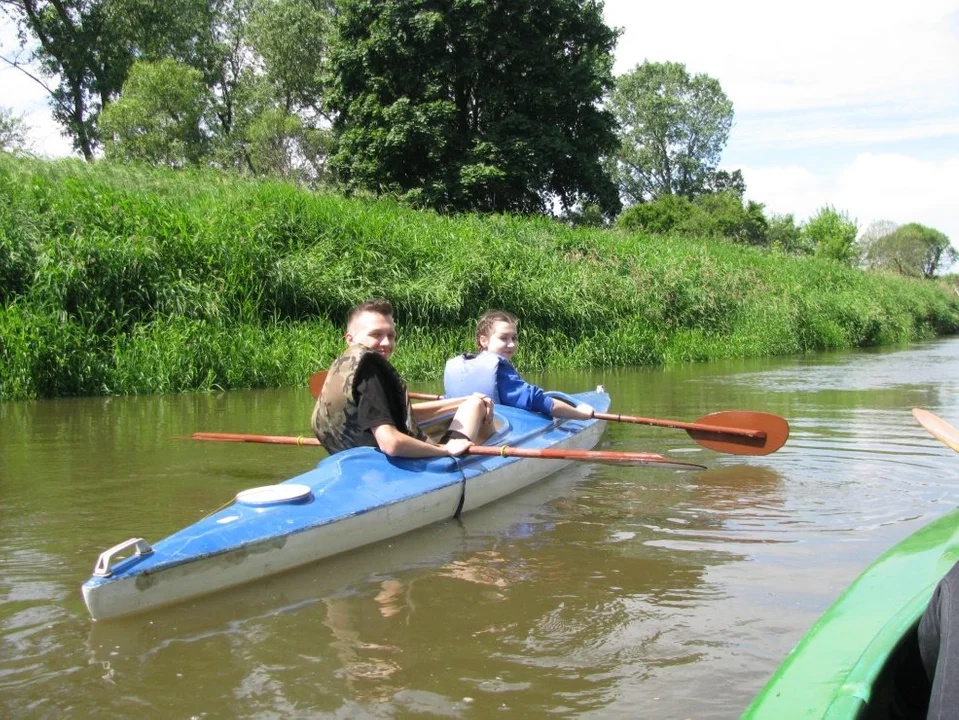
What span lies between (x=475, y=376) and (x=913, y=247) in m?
75.2

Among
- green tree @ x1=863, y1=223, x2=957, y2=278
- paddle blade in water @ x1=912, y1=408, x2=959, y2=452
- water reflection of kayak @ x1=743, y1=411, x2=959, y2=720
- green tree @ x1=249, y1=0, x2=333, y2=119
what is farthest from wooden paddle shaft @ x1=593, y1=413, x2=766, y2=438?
green tree @ x1=863, y1=223, x2=957, y2=278

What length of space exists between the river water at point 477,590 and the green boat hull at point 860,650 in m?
0.61

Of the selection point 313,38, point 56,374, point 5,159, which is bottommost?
point 56,374

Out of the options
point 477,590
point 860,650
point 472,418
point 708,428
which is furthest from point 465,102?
point 860,650

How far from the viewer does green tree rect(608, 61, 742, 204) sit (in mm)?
55375

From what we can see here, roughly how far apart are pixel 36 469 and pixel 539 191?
67.2ft

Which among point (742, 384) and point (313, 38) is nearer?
point (742, 384)

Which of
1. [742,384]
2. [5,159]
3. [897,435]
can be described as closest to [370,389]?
[897,435]

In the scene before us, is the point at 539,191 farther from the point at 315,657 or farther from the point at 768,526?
the point at 315,657

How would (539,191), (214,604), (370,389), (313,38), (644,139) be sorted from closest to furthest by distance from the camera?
(214,604)
(370,389)
(539,191)
(313,38)
(644,139)

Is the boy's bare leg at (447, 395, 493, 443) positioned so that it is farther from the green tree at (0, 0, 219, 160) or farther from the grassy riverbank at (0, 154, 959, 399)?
the green tree at (0, 0, 219, 160)

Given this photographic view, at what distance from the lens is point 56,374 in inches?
372

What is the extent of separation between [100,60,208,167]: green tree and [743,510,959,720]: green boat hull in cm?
2611

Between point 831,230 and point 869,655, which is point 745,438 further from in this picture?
point 831,230
